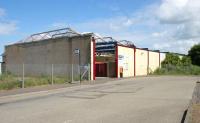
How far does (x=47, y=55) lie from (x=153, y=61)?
20814mm

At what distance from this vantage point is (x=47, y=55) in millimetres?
45031

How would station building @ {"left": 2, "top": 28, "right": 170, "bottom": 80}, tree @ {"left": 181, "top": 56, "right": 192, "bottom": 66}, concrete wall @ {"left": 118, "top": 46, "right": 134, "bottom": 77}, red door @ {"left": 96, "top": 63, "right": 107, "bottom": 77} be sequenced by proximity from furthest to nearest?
tree @ {"left": 181, "top": 56, "right": 192, "bottom": 66} < red door @ {"left": 96, "top": 63, "right": 107, "bottom": 77} < concrete wall @ {"left": 118, "top": 46, "right": 134, "bottom": 77} < station building @ {"left": 2, "top": 28, "right": 170, "bottom": 80}

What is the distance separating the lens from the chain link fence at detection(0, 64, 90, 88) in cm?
2983

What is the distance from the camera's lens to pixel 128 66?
4762 cm

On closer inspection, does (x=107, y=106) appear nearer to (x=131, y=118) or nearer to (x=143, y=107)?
(x=143, y=107)

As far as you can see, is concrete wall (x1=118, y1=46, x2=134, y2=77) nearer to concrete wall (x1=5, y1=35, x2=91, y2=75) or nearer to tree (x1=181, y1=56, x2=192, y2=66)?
concrete wall (x1=5, y1=35, x2=91, y2=75)

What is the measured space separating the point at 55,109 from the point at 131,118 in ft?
11.6

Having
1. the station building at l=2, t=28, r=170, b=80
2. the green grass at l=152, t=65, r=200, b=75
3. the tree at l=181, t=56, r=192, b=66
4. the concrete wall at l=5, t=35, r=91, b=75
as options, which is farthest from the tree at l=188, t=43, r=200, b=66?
the concrete wall at l=5, t=35, r=91, b=75

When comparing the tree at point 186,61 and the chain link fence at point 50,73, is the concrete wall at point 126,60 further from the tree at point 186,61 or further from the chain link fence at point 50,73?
the tree at point 186,61

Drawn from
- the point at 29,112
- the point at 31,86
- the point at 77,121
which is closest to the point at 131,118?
the point at 77,121

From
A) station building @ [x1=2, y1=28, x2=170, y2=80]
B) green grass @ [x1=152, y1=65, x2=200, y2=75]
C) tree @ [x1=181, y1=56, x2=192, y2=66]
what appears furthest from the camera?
tree @ [x1=181, y1=56, x2=192, y2=66]

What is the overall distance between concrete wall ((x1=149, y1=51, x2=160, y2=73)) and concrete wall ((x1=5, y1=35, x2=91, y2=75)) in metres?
19.3

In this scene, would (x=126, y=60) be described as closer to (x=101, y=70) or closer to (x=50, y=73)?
(x=101, y=70)

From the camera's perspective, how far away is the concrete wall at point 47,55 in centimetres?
3972
